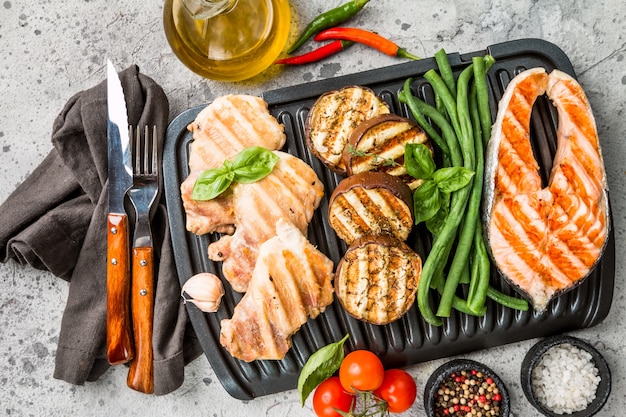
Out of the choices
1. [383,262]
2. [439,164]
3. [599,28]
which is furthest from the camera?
[599,28]

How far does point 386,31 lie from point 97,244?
6.78 feet

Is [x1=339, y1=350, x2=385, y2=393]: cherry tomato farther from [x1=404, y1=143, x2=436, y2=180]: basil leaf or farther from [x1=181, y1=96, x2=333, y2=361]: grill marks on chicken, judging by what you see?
[x1=404, y1=143, x2=436, y2=180]: basil leaf

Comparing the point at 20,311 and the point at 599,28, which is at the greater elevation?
the point at 599,28

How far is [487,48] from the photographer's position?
372cm

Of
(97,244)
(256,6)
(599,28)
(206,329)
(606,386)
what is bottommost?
(606,386)

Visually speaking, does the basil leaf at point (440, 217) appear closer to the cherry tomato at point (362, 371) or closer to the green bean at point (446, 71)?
the green bean at point (446, 71)

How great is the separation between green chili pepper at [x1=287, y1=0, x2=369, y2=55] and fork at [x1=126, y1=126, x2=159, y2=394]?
1039 millimetres

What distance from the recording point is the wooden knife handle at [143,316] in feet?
12.1

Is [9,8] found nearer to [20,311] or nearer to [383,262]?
[20,311]

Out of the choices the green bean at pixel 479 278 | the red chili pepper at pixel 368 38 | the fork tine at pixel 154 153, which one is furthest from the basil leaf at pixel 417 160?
the fork tine at pixel 154 153

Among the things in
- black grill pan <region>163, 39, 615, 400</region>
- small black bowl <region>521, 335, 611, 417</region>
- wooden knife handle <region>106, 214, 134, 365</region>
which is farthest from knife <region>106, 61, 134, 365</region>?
small black bowl <region>521, 335, 611, 417</region>

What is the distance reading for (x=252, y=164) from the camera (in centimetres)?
346

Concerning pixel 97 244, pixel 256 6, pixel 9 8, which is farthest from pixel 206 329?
pixel 9 8

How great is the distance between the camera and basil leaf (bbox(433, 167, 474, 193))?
3.31 meters
